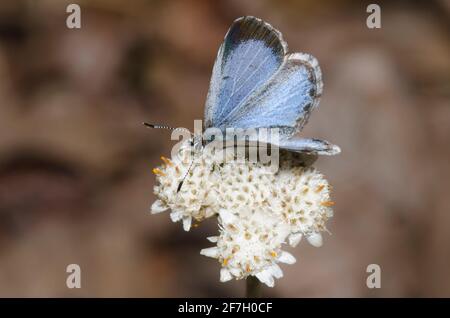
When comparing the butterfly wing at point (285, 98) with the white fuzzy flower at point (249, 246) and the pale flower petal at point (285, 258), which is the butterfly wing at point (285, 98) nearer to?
the white fuzzy flower at point (249, 246)

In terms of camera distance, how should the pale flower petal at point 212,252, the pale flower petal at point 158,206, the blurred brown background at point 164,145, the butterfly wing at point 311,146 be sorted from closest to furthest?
the butterfly wing at point 311,146 < the pale flower petal at point 212,252 < the pale flower petal at point 158,206 < the blurred brown background at point 164,145

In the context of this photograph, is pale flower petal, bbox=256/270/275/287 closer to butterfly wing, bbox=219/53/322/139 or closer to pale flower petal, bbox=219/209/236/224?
pale flower petal, bbox=219/209/236/224

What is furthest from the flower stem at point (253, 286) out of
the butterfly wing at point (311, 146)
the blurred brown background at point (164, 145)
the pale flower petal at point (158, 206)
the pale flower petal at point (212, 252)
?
the blurred brown background at point (164, 145)

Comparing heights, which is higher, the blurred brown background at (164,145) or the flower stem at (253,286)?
the blurred brown background at (164,145)

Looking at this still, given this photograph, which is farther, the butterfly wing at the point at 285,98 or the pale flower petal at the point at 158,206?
the pale flower petal at the point at 158,206

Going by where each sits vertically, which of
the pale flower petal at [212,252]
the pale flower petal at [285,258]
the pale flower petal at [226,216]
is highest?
the pale flower petal at [226,216]

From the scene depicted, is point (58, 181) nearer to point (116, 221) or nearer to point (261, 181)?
point (116, 221)

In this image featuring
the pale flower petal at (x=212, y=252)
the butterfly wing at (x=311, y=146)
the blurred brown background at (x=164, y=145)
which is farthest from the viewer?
the blurred brown background at (x=164, y=145)
